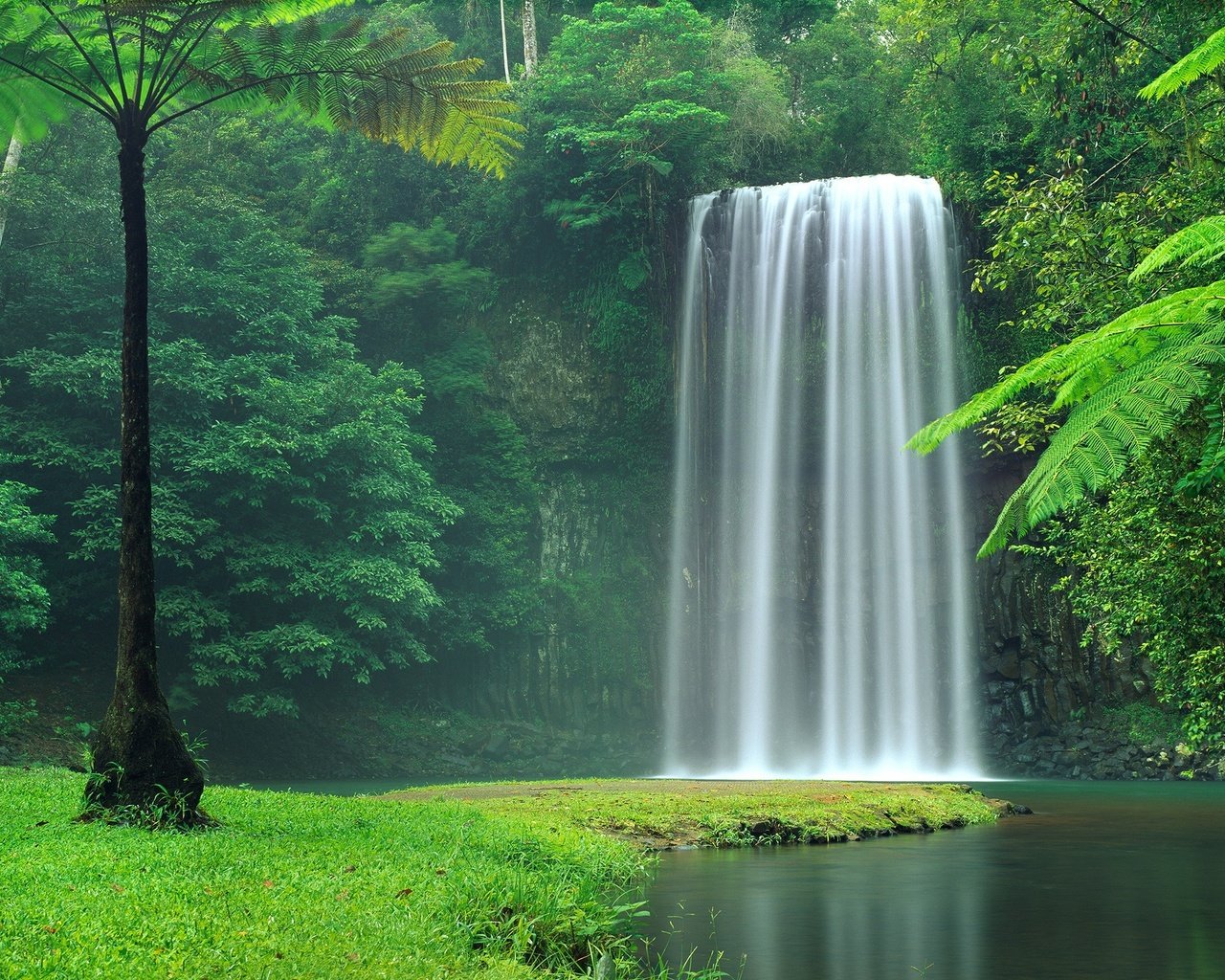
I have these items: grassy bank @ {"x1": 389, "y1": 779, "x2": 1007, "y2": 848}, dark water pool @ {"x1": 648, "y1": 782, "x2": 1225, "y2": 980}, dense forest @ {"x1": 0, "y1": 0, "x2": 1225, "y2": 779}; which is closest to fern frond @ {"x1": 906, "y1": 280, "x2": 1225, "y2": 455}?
Result: dark water pool @ {"x1": 648, "y1": 782, "x2": 1225, "y2": 980}

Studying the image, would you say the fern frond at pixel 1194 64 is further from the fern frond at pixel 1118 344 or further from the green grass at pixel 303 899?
the green grass at pixel 303 899

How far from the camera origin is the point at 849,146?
33594 millimetres

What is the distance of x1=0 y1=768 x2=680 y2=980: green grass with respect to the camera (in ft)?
17.0

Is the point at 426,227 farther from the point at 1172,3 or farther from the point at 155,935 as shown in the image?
the point at 155,935

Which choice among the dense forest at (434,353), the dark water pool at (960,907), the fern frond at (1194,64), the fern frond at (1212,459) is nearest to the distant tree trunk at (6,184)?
the dense forest at (434,353)

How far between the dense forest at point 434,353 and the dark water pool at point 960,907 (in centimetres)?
672

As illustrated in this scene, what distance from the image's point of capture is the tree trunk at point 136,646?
9094 mm

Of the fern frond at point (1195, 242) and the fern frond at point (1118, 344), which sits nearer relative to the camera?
the fern frond at point (1118, 344)

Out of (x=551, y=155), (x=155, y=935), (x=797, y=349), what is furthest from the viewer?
(x=551, y=155)

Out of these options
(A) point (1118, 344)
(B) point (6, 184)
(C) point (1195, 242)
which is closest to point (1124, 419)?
(A) point (1118, 344)

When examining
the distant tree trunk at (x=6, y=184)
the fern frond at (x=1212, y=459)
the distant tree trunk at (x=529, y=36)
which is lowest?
the fern frond at (x=1212, y=459)

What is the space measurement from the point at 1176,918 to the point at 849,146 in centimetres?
2840

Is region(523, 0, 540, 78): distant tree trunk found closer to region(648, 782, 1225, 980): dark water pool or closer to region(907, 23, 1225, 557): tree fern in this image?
region(648, 782, 1225, 980): dark water pool

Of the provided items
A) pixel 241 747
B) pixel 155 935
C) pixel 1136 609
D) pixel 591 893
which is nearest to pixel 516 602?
pixel 241 747
